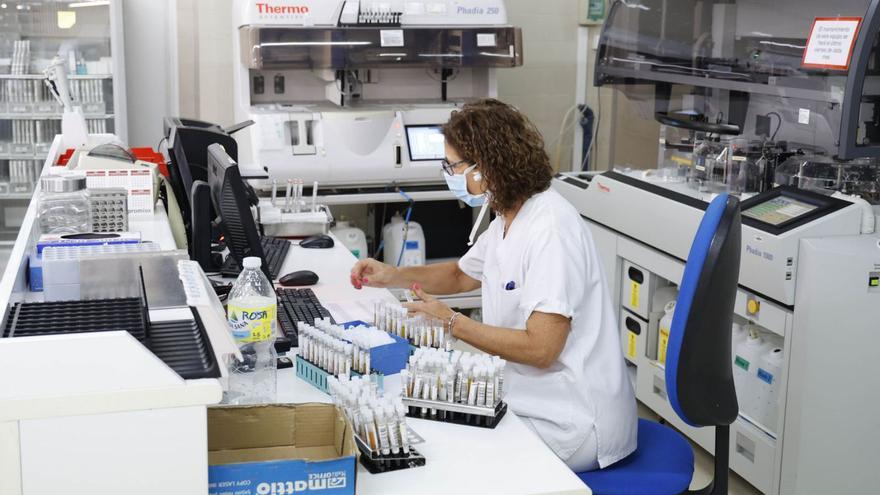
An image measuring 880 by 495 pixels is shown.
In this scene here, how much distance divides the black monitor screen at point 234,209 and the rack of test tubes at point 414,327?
0.38 metres

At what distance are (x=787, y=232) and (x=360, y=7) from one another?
241 cm

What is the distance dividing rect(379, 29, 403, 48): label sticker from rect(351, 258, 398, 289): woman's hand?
210 cm

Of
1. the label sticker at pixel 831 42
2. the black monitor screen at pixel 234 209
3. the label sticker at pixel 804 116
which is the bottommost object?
the black monitor screen at pixel 234 209

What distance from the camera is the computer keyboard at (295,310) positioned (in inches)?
91.7

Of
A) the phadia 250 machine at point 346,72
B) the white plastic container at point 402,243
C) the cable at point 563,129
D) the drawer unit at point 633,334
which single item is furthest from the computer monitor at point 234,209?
the cable at point 563,129

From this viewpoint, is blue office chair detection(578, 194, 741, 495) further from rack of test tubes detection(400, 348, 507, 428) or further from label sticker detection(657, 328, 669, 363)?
label sticker detection(657, 328, 669, 363)

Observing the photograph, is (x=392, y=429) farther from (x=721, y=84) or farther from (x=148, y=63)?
(x=148, y=63)

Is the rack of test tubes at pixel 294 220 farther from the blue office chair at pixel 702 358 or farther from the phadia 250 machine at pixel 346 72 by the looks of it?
the blue office chair at pixel 702 358

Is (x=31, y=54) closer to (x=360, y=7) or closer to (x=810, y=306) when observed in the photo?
(x=360, y=7)

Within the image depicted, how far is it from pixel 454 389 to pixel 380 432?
0.23 metres

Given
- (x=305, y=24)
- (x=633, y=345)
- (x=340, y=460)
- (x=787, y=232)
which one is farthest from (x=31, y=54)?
(x=340, y=460)

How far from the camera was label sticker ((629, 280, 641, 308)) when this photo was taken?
3.69 m

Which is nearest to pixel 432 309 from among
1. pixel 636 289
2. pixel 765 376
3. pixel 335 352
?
pixel 335 352

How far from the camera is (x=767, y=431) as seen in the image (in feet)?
9.82
